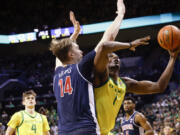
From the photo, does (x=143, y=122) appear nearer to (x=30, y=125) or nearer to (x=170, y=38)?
(x=30, y=125)

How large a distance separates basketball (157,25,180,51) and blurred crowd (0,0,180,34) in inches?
539

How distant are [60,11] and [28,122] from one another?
1536 cm

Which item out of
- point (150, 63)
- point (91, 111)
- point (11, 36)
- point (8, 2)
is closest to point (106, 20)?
point (150, 63)

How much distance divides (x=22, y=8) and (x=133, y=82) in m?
18.7

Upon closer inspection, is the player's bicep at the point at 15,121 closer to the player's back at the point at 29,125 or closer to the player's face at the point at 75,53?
the player's back at the point at 29,125

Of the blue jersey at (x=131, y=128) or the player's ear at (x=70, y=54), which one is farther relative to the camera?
the blue jersey at (x=131, y=128)

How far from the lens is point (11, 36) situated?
19250 millimetres

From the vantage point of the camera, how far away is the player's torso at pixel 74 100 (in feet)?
7.38

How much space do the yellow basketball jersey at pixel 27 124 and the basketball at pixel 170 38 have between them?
2.75m

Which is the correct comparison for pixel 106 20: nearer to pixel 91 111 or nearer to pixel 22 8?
pixel 22 8

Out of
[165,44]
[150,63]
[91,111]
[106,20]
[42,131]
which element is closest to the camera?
[91,111]

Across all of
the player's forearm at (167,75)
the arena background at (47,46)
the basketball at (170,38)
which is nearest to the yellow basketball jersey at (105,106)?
the player's forearm at (167,75)

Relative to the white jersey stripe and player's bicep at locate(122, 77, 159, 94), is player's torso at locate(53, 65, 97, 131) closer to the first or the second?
the white jersey stripe

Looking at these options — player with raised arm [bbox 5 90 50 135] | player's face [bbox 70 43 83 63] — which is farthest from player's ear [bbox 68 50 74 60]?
player with raised arm [bbox 5 90 50 135]
